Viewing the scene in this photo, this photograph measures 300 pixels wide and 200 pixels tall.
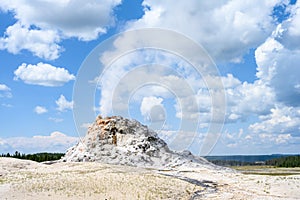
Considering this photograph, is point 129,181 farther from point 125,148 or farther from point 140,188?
point 125,148

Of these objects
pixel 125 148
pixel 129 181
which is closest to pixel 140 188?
pixel 129 181

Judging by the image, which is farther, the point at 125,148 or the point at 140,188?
the point at 125,148

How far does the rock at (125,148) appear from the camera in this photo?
6053 cm

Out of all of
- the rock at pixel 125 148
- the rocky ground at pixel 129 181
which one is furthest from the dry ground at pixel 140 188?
the rock at pixel 125 148

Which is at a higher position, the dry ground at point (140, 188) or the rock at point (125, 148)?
the rock at point (125, 148)

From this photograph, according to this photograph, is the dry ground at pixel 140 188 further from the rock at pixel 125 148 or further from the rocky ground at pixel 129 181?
the rock at pixel 125 148

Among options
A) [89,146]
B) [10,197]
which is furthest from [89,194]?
[89,146]

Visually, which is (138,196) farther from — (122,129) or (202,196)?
(122,129)

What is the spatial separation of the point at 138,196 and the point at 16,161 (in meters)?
31.3

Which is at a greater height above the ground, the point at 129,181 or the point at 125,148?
the point at 125,148

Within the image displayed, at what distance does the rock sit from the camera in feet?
199

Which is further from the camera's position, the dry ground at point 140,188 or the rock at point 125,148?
the rock at point 125,148

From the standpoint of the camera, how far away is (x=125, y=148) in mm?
63750

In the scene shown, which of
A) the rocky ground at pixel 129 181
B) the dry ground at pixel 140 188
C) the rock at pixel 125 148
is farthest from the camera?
the rock at pixel 125 148
